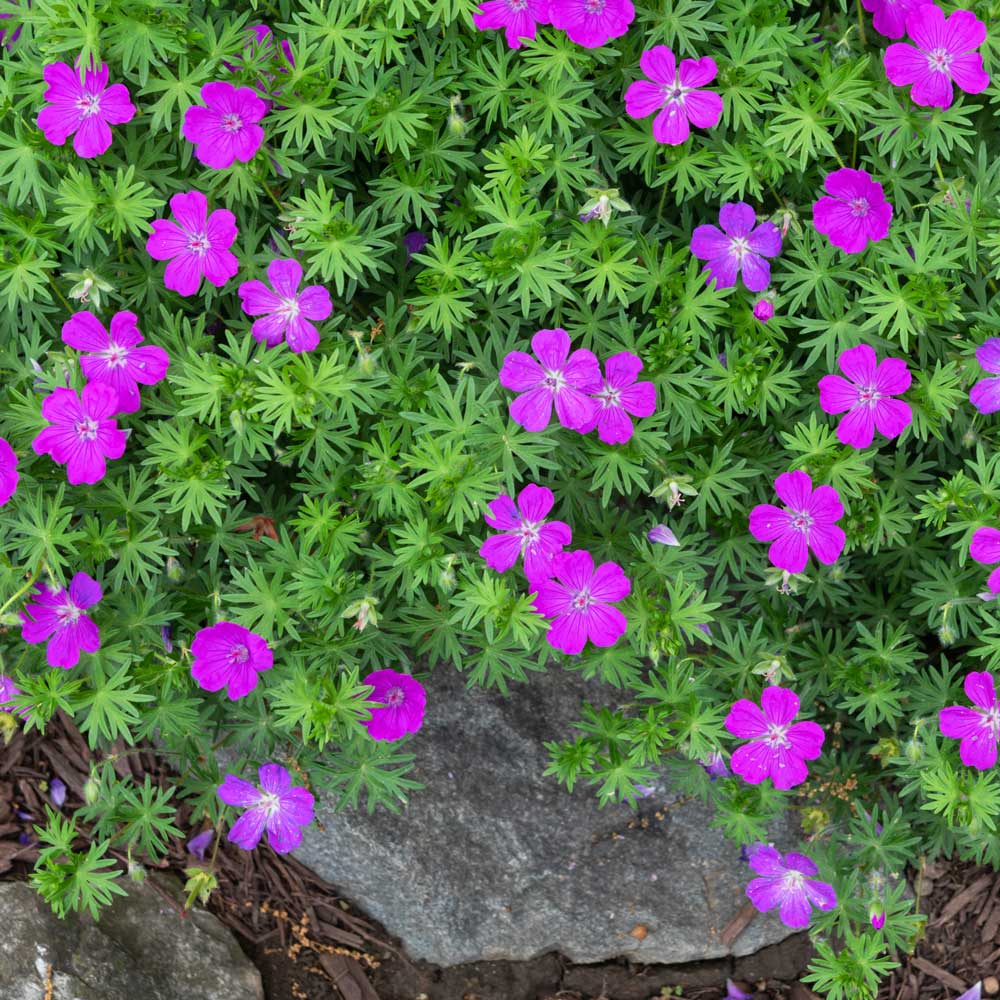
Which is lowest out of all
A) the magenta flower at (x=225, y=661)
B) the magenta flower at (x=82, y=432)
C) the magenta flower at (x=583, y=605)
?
the magenta flower at (x=225, y=661)

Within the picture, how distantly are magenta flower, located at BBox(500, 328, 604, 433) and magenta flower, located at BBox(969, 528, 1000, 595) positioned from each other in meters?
1.13

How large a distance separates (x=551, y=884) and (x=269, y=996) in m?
1.09

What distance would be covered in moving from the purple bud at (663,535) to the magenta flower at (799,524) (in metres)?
0.23

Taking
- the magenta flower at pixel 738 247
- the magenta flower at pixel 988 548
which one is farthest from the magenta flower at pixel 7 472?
the magenta flower at pixel 988 548

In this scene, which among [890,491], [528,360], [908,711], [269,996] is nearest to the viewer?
[528,360]

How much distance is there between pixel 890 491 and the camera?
3363mm

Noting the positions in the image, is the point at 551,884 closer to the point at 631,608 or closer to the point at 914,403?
the point at 631,608

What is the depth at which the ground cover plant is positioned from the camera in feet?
9.86

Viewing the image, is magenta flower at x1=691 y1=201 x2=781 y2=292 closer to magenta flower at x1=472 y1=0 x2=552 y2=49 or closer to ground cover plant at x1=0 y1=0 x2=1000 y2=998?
ground cover plant at x1=0 y1=0 x2=1000 y2=998

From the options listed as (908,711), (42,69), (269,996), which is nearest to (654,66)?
(42,69)

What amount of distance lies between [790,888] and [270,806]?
62.5 inches

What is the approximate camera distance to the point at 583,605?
3012 mm

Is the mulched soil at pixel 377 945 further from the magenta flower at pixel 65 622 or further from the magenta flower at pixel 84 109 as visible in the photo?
the magenta flower at pixel 84 109

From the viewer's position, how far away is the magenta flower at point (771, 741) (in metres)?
3.16
